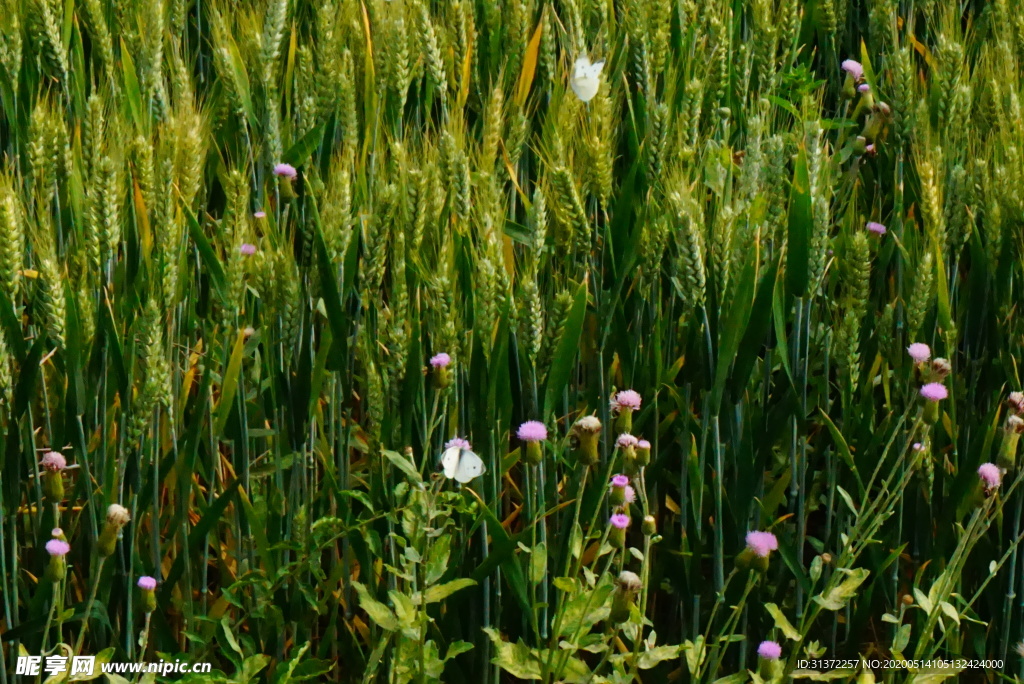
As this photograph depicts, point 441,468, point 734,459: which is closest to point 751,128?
point 734,459

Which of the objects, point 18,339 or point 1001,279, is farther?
point 1001,279

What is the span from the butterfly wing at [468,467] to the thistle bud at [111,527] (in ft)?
0.97

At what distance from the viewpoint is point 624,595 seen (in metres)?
0.99

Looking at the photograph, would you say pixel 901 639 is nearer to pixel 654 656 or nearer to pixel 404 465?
pixel 654 656

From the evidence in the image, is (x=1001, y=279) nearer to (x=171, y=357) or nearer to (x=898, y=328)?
(x=898, y=328)

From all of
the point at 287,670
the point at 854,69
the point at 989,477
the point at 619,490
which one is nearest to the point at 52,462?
the point at 287,670

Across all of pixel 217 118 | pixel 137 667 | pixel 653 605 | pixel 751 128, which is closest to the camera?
pixel 137 667

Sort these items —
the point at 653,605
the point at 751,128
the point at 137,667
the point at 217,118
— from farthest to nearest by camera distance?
the point at 217,118 < the point at 653,605 < the point at 751,128 < the point at 137,667

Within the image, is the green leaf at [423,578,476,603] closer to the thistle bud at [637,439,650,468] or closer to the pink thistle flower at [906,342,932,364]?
the thistle bud at [637,439,650,468]

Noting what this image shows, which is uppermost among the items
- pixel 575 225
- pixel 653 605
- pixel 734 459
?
pixel 575 225

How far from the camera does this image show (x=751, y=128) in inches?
49.0

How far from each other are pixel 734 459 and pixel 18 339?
738mm

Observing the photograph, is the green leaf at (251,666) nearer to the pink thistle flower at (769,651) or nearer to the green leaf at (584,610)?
the green leaf at (584,610)

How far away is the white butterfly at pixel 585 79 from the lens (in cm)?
130
